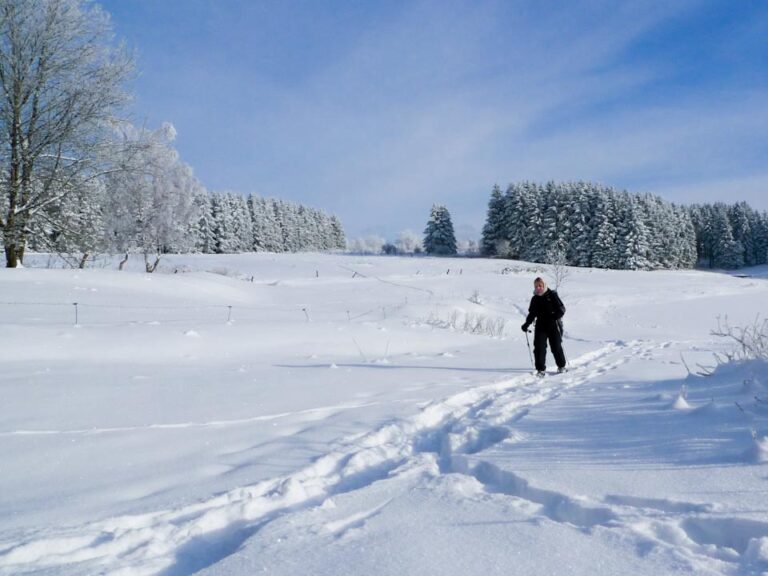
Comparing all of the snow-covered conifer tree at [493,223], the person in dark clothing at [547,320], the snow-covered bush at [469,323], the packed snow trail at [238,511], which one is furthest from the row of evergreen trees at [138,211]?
the snow-covered conifer tree at [493,223]

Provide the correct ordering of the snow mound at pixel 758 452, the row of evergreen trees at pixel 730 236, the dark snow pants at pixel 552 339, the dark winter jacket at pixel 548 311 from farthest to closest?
the row of evergreen trees at pixel 730 236
the dark winter jacket at pixel 548 311
the dark snow pants at pixel 552 339
the snow mound at pixel 758 452

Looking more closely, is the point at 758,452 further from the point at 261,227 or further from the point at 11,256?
the point at 261,227

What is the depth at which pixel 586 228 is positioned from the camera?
61.2m

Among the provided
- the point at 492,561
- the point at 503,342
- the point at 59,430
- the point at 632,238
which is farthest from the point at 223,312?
the point at 632,238

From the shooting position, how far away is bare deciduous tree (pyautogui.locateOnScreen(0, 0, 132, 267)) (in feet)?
35.8

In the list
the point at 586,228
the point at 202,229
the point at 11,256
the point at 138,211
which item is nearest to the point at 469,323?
the point at 11,256

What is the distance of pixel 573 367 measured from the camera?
922 centimetres

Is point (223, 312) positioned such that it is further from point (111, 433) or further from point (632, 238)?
point (632, 238)

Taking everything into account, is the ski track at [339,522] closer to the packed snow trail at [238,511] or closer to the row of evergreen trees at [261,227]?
the packed snow trail at [238,511]

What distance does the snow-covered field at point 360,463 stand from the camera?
2.20m

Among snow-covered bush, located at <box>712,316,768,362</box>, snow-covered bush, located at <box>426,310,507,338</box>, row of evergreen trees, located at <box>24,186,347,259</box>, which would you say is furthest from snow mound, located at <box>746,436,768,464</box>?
row of evergreen trees, located at <box>24,186,347,259</box>

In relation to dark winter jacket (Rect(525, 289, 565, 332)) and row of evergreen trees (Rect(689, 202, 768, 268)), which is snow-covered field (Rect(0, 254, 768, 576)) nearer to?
dark winter jacket (Rect(525, 289, 565, 332))

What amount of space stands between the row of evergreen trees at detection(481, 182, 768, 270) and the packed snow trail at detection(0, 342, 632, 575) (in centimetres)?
5310

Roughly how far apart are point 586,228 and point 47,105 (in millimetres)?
60807
